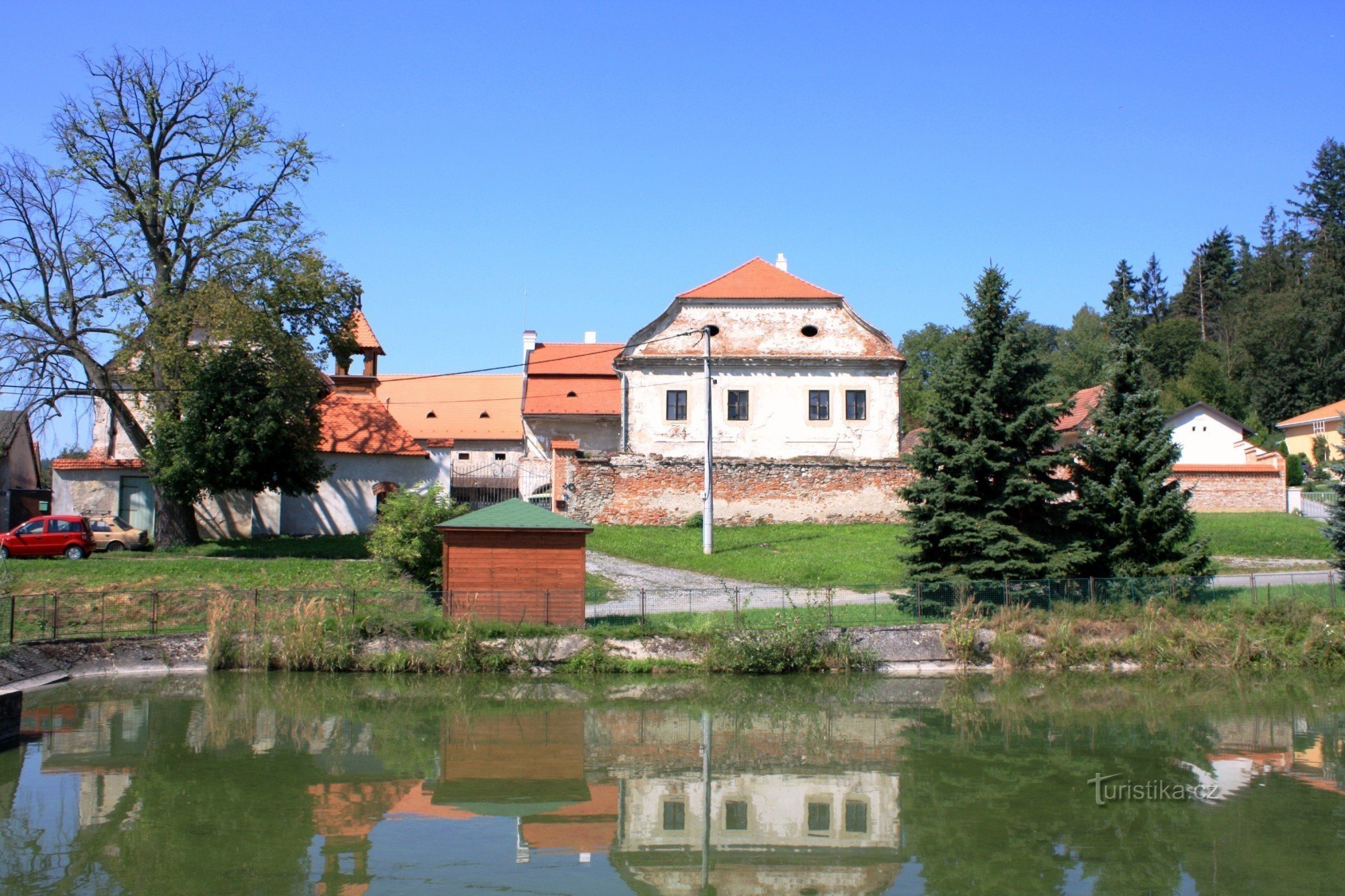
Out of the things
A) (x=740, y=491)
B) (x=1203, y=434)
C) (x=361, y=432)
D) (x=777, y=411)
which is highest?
(x=777, y=411)

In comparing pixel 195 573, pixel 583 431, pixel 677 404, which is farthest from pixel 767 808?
pixel 583 431

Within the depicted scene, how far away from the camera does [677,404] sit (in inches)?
1522

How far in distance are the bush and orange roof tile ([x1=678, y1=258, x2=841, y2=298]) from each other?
1729cm

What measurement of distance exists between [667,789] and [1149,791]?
5864 millimetres

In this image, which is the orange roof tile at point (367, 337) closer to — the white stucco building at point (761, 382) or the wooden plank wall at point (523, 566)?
the white stucco building at point (761, 382)

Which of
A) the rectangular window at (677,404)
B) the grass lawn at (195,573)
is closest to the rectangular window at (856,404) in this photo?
the rectangular window at (677,404)

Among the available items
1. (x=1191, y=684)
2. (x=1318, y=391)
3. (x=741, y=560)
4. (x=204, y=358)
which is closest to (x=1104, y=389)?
(x=1191, y=684)

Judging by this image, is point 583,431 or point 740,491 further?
point 583,431

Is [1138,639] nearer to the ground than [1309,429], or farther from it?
nearer to the ground

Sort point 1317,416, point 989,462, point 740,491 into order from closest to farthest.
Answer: point 989,462
point 740,491
point 1317,416

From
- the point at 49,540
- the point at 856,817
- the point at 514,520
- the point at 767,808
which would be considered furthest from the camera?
the point at 49,540

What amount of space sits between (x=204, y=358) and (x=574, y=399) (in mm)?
22311

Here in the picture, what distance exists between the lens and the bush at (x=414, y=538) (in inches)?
926

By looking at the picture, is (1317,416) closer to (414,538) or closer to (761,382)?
(761,382)
